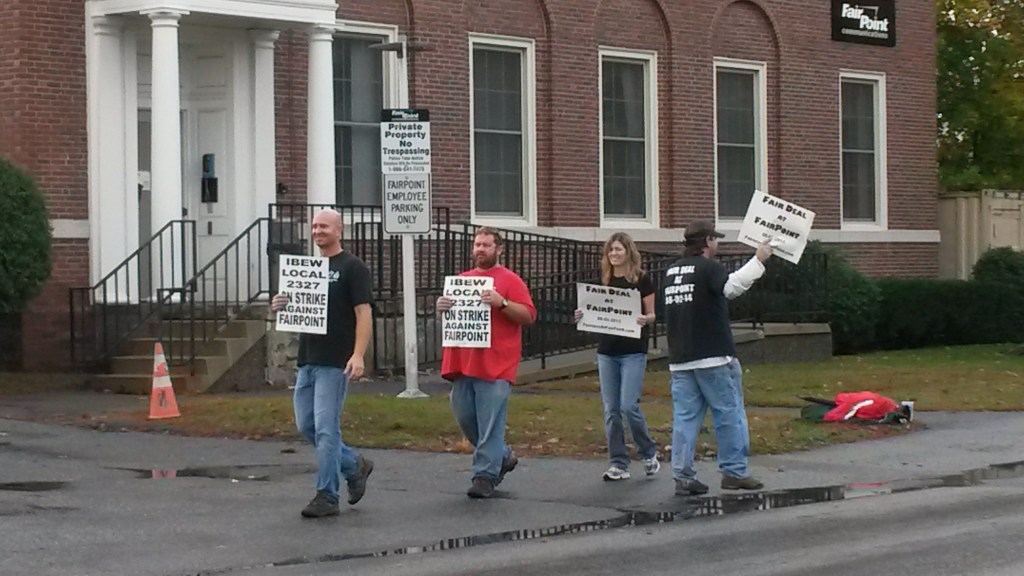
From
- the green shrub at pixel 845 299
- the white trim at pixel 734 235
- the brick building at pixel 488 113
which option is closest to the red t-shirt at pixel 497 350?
the brick building at pixel 488 113

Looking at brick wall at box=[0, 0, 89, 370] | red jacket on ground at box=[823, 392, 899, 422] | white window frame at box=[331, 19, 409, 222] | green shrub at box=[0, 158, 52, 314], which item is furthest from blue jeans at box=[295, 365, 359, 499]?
white window frame at box=[331, 19, 409, 222]

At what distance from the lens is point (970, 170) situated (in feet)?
112

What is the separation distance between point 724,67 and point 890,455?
44.8ft

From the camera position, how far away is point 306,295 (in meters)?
11.2

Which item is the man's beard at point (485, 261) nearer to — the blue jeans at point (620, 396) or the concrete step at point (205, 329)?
the blue jeans at point (620, 396)

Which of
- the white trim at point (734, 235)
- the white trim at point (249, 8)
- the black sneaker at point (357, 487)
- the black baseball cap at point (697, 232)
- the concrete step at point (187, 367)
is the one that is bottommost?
the black sneaker at point (357, 487)

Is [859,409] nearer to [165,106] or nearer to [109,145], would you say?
[165,106]

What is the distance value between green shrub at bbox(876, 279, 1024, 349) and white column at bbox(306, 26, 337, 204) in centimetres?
1036

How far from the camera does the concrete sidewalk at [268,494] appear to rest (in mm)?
9891

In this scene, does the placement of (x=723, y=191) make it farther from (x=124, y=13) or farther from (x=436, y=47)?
(x=124, y=13)

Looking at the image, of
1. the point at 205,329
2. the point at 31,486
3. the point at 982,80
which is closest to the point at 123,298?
the point at 205,329

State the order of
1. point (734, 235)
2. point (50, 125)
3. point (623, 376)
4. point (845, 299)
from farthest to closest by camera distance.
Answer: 1. point (734, 235)
2. point (845, 299)
3. point (50, 125)
4. point (623, 376)

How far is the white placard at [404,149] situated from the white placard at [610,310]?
4.99 meters

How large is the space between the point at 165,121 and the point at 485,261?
8028 mm
